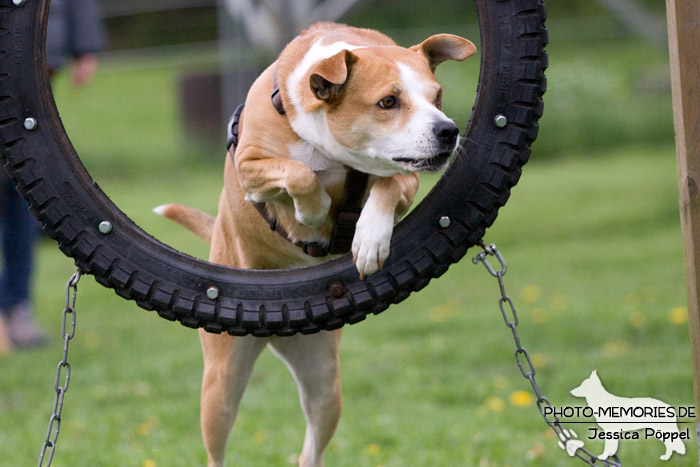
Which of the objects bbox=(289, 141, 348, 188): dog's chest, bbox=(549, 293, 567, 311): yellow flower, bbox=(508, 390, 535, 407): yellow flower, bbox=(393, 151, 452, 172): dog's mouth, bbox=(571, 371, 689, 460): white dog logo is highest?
bbox=(549, 293, 567, 311): yellow flower

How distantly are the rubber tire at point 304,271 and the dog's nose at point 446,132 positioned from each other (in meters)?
0.23

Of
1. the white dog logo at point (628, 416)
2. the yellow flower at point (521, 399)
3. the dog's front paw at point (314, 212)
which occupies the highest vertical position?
the dog's front paw at point (314, 212)

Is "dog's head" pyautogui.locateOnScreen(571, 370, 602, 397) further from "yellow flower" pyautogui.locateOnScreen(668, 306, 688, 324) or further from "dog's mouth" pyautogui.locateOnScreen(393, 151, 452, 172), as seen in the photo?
"yellow flower" pyautogui.locateOnScreen(668, 306, 688, 324)

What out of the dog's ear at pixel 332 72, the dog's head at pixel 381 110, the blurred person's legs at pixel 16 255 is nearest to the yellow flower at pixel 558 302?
the blurred person's legs at pixel 16 255

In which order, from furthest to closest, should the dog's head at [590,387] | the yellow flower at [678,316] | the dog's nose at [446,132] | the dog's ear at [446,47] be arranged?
the yellow flower at [678,316] → the dog's head at [590,387] → the dog's ear at [446,47] → the dog's nose at [446,132]

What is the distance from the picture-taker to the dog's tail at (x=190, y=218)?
13.7 feet

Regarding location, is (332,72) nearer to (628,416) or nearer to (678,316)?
(628,416)

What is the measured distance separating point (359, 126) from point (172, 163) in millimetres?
13477

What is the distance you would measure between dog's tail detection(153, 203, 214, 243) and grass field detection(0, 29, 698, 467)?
4.25 feet

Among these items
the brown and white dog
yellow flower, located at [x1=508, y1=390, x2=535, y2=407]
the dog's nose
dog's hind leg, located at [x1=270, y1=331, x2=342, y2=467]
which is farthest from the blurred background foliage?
the dog's nose

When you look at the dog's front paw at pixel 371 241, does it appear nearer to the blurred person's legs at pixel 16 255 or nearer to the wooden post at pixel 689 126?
the wooden post at pixel 689 126

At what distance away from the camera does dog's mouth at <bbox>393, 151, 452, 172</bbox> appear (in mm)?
3164

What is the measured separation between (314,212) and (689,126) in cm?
138

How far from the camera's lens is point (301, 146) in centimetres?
349
